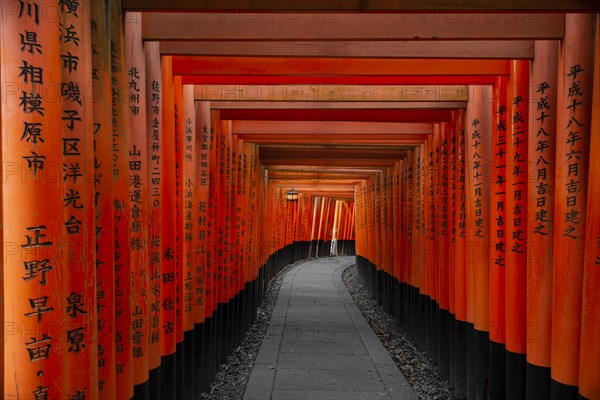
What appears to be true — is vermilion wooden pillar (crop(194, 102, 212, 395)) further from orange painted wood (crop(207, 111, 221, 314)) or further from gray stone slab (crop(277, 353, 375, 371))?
gray stone slab (crop(277, 353, 375, 371))

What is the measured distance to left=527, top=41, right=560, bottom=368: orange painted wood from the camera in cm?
413

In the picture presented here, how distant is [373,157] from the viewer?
11.9 metres

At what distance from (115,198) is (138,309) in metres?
0.89

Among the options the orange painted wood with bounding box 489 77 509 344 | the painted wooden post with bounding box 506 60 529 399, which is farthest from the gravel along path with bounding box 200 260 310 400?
the painted wooden post with bounding box 506 60 529 399

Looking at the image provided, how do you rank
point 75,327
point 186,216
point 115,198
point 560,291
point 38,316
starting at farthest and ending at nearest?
point 186,216 < point 560,291 < point 115,198 < point 75,327 < point 38,316

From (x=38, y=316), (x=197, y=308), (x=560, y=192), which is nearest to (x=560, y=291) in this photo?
(x=560, y=192)

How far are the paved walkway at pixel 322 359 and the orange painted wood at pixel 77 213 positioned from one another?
15.0ft

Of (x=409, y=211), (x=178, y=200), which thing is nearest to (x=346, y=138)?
(x=409, y=211)

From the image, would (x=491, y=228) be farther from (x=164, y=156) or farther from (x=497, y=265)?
(x=164, y=156)

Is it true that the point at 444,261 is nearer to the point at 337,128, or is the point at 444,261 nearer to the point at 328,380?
the point at 328,380

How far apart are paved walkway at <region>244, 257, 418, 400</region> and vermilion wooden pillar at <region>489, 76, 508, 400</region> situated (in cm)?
208

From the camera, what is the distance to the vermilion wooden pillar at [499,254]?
507 cm

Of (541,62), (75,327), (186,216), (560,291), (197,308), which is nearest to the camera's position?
(75,327)

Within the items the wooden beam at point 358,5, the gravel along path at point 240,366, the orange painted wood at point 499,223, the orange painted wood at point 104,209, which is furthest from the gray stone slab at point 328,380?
the wooden beam at point 358,5
